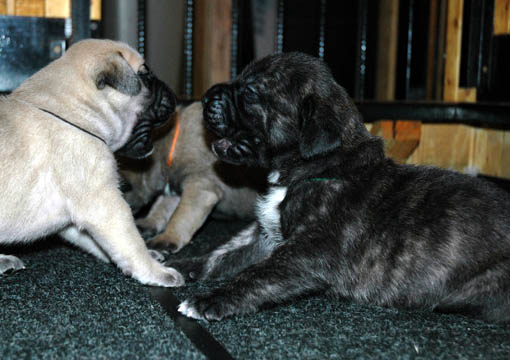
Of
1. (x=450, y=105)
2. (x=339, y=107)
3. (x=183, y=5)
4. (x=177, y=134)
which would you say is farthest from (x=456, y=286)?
(x=183, y=5)

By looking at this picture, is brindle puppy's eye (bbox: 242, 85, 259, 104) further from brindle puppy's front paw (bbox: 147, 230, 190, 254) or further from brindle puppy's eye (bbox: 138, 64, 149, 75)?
brindle puppy's front paw (bbox: 147, 230, 190, 254)

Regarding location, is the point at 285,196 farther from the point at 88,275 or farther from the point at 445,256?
the point at 88,275

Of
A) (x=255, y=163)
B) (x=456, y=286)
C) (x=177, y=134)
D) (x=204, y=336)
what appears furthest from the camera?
(x=177, y=134)

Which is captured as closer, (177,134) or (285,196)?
(285,196)

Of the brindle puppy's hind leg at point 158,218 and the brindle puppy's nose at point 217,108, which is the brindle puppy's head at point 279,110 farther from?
the brindle puppy's hind leg at point 158,218

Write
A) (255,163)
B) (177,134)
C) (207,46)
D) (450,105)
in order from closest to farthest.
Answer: (255,163)
(177,134)
(450,105)
(207,46)

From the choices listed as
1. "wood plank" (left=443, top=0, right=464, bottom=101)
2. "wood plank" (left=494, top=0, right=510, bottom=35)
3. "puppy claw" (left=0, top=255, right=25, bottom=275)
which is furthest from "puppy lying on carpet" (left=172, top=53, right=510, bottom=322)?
"wood plank" (left=443, top=0, right=464, bottom=101)

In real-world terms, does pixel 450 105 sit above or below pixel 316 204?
above

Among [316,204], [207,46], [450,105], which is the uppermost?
[207,46]
